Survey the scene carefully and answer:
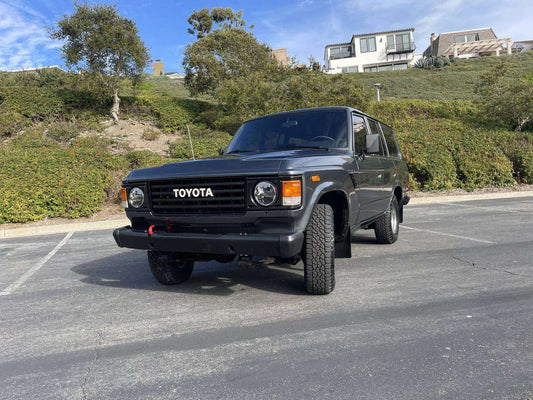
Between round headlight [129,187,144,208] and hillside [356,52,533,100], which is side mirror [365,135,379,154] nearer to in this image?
round headlight [129,187,144,208]

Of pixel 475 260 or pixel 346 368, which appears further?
pixel 475 260

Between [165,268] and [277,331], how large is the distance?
169 cm

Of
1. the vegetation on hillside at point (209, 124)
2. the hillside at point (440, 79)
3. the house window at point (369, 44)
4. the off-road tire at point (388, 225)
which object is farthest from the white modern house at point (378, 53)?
the off-road tire at point (388, 225)

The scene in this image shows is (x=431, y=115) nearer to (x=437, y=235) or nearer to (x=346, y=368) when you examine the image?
(x=437, y=235)

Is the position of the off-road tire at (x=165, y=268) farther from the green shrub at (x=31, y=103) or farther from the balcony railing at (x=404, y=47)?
the balcony railing at (x=404, y=47)

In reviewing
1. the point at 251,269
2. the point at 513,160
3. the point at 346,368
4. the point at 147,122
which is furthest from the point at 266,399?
the point at 147,122

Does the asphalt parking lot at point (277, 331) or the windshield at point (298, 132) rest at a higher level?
the windshield at point (298, 132)

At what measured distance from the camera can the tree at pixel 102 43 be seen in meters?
18.1

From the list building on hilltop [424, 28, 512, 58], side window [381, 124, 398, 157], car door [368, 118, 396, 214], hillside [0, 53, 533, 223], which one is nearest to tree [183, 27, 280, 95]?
hillside [0, 53, 533, 223]

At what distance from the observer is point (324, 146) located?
4.17 metres

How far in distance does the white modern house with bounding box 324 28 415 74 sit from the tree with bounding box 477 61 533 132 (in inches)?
1368

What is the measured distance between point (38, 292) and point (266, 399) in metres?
3.42

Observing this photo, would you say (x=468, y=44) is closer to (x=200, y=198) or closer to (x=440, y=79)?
(x=440, y=79)

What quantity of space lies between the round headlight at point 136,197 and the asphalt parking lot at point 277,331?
Answer: 0.95 meters
